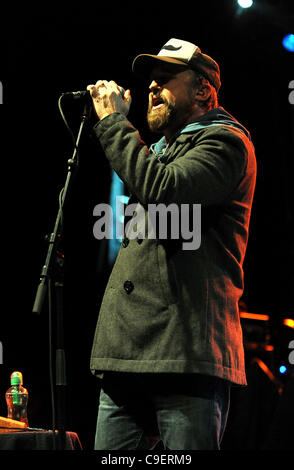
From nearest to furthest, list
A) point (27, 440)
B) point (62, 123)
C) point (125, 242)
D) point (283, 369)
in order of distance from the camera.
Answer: point (125, 242) < point (27, 440) < point (62, 123) < point (283, 369)

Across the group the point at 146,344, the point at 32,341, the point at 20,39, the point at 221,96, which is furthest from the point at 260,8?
the point at 146,344

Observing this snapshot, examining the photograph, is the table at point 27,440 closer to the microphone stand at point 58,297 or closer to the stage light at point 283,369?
Result: the microphone stand at point 58,297

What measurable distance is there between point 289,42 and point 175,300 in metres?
3.91

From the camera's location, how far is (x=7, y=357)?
15.7 ft

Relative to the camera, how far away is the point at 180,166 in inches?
69.0

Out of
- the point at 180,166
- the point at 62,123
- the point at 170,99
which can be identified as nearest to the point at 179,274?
the point at 180,166

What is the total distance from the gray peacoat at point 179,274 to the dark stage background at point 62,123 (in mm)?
3071

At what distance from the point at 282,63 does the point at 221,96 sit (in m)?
0.63

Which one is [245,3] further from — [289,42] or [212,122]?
[212,122]

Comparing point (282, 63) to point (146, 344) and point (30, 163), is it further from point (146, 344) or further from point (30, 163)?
point (146, 344)

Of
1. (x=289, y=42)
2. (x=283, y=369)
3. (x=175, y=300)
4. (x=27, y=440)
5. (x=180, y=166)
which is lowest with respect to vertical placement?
(x=283, y=369)

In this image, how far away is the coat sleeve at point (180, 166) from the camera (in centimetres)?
172

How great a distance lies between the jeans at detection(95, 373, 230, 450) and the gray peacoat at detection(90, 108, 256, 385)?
0.18 feet

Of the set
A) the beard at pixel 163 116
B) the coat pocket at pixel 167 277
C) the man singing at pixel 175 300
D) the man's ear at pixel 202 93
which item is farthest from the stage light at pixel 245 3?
the coat pocket at pixel 167 277
